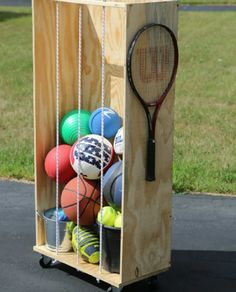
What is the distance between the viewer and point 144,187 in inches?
199

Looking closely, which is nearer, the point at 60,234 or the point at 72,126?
the point at 72,126

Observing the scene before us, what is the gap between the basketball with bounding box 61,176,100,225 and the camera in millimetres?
5410

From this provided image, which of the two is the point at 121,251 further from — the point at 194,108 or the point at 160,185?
the point at 194,108

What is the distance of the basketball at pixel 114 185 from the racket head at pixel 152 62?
1.67ft

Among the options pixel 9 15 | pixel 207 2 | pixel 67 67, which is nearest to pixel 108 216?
pixel 67 67

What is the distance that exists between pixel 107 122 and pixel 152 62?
577 millimetres

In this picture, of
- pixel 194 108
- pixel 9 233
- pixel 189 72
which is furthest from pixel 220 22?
pixel 9 233

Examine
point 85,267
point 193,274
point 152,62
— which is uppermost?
point 152,62

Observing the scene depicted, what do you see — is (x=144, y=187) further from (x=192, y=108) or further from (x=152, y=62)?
(x=192, y=108)

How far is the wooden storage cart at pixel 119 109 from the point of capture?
4.89 metres

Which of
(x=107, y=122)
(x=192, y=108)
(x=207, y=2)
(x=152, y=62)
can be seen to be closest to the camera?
(x=152, y=62)

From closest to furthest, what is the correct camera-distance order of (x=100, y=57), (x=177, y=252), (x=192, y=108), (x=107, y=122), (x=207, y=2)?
1. (x=107, y=122)
2. (x=100, y=57)
3. (x=177, y=252)
4. (x=192, y=108)
5. (x=207, y=2)

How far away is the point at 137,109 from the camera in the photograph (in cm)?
488

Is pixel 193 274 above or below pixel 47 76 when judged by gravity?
below
